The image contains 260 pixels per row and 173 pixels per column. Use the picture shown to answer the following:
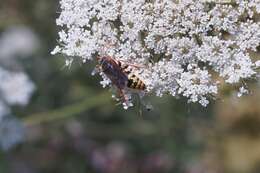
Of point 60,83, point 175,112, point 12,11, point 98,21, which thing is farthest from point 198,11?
point 12,11

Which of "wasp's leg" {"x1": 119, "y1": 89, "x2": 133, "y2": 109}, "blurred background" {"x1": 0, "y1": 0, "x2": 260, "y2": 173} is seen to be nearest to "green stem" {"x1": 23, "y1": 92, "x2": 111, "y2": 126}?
"blurred background" {"x1": 0, "y1": 0, "x2": 260, "y2": 173}

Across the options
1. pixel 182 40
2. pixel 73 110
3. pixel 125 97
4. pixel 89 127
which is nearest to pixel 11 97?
pixel 73 110

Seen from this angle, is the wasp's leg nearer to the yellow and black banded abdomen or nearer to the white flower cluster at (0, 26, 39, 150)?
the yellow and black banded abdomen

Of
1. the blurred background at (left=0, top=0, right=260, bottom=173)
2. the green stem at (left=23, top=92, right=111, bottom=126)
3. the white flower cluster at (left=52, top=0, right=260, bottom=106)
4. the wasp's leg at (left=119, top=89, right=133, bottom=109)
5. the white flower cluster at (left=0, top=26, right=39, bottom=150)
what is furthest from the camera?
the blurred background at (left=0, top=0, right=260, bottom=173)

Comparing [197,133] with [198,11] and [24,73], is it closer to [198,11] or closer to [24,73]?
[24,73]

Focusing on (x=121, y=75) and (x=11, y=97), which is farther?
(x=11, y=97)

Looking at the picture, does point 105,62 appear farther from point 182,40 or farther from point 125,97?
point 182,40
